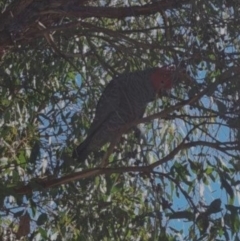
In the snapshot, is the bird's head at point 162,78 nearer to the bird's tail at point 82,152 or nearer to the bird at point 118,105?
the bird at point 118,105

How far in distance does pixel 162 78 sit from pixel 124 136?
343mm

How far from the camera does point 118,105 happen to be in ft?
11.3

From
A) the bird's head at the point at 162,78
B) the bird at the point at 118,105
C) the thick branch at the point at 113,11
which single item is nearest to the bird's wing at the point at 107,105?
the bird at the point at 118,105

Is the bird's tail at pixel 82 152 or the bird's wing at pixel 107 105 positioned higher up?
the bird's wing at pixel 107 105

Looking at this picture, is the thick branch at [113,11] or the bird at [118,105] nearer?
the thick branch at [113,11]

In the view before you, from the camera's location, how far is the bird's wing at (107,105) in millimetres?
3305

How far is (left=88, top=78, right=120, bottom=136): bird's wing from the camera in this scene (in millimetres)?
3305

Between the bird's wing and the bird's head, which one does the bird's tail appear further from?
the bird's head

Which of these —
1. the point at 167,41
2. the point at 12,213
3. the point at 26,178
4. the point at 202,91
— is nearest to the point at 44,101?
the point at 26,178

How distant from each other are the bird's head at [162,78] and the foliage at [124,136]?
0.14ft

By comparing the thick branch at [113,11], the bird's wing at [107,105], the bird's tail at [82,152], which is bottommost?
the bird's tail at [82,152]

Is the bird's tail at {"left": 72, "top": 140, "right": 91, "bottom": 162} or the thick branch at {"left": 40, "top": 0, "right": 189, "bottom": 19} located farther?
the bird's tail at {"left": 72, "top": 140, "right": 91, "bottom": 162}

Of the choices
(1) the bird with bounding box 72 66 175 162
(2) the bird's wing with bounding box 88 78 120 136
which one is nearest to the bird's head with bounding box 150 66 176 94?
(1) the bird with bounding box 72 66 175 162

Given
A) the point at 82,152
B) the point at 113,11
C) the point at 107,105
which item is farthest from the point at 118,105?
the point at 113,11
